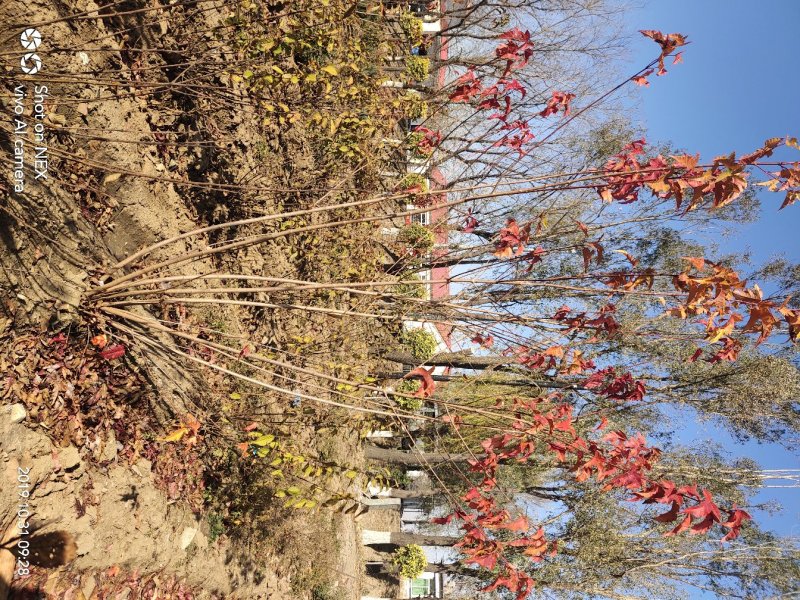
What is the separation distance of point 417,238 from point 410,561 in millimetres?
7263

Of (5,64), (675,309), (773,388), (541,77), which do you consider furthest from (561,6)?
(5,64)

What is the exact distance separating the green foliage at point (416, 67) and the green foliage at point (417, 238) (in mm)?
3074

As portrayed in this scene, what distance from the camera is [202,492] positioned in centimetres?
492

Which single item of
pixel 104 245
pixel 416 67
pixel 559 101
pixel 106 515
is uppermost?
pixel 416 67

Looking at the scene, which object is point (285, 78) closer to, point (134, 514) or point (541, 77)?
point (134, 514)

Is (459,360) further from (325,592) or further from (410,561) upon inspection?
(410,561)

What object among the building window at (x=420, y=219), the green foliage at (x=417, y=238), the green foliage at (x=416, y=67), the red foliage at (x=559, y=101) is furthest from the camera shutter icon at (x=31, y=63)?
the green foliage at (x=416, y=67)

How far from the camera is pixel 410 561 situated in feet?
38.5

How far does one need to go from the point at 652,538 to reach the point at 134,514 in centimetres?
880

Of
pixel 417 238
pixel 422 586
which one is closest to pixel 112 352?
pixel 417 238

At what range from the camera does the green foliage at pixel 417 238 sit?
26.9ft

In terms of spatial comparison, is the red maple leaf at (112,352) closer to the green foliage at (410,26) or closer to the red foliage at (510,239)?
the red foliage at (510,239)

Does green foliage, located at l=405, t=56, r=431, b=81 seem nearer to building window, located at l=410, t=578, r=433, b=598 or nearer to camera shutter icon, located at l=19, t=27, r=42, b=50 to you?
camera shutter icon, located at l=19, t=27, r=42, b=50

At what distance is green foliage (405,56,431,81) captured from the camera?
10281 mm
